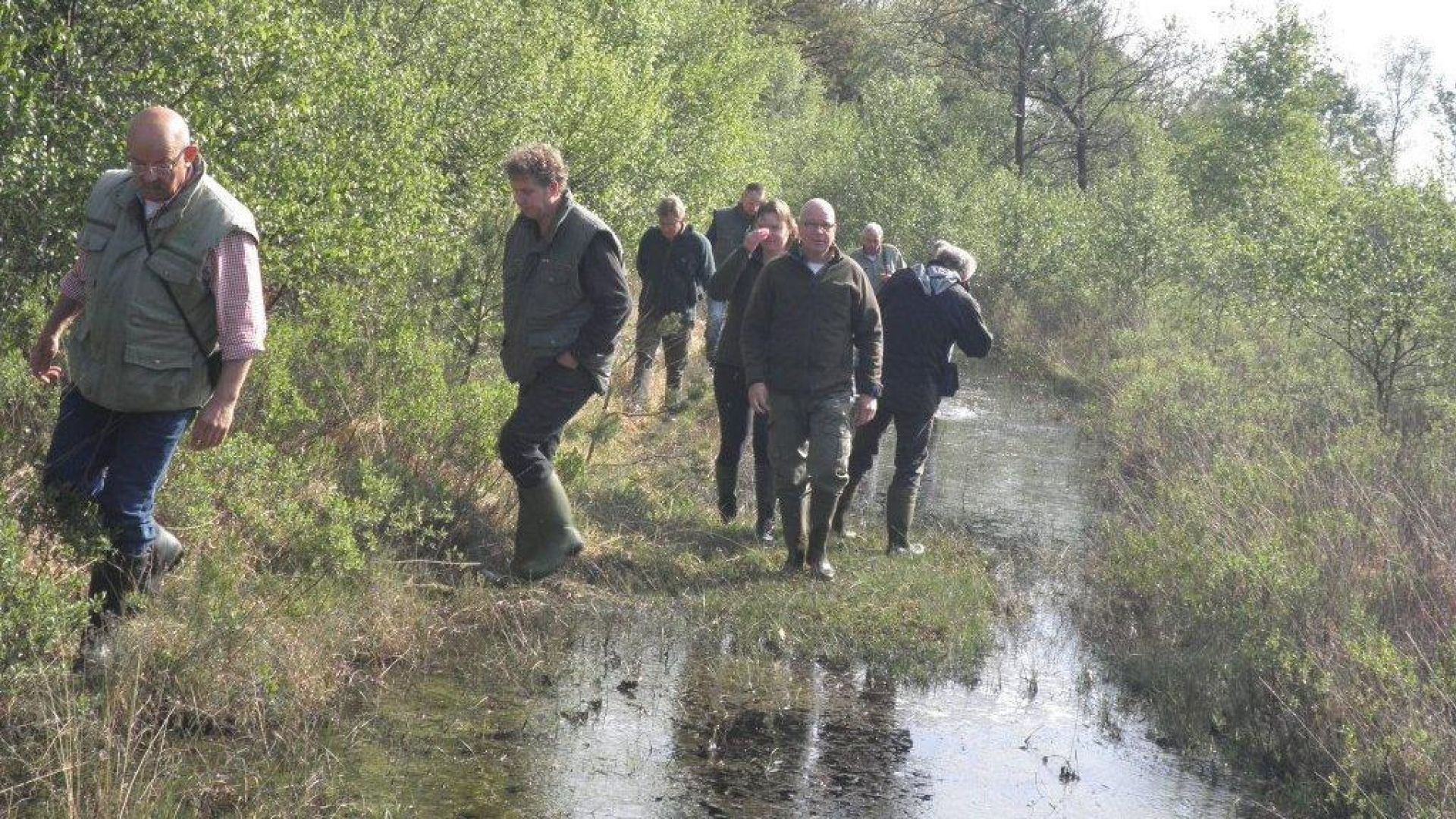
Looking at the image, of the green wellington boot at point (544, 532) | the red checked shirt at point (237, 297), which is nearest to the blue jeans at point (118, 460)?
the red checked shirt at point (237, 297)

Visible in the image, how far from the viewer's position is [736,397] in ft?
34.2

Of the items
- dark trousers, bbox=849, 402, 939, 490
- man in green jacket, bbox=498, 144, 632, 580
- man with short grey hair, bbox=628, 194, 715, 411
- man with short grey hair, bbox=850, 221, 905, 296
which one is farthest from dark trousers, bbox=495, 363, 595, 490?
man with short grey hair, bbox=850, 221, 905, 296

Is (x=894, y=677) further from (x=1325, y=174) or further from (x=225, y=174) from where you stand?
(x=1325, y=174)

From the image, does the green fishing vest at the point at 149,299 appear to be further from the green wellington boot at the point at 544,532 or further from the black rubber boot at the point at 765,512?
the black rubber boot at the point at 765,512

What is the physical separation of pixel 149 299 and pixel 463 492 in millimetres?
3455

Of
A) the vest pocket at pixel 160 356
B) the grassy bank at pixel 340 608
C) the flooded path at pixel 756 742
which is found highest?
the vest pocket at pixel 160 356

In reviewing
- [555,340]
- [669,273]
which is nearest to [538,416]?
[555,340]

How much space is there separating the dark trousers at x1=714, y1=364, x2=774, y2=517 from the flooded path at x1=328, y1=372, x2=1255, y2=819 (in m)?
2.36

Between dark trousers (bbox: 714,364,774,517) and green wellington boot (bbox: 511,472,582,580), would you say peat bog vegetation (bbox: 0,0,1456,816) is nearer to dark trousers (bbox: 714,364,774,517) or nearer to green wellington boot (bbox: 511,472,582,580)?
green wellington boot (bbox: 511,472,582,580)

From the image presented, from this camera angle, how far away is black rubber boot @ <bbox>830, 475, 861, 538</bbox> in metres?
10.3

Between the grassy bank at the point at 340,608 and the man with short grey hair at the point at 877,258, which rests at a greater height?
the man with short grey hair at the point at 877,258

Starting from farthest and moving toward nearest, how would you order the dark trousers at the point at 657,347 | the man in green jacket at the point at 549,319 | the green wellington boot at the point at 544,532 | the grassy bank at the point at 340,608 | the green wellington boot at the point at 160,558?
the dark trousers at the point at 657,347 → the green wellington boot at the point at 544,532 → the man in green jacket at the point at 549,319 → the green wellington boot at the point at 160,558 → the grassy bank at the point at 340,608

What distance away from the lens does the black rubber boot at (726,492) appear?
10414mm

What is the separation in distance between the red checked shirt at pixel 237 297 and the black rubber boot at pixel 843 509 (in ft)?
18.0
